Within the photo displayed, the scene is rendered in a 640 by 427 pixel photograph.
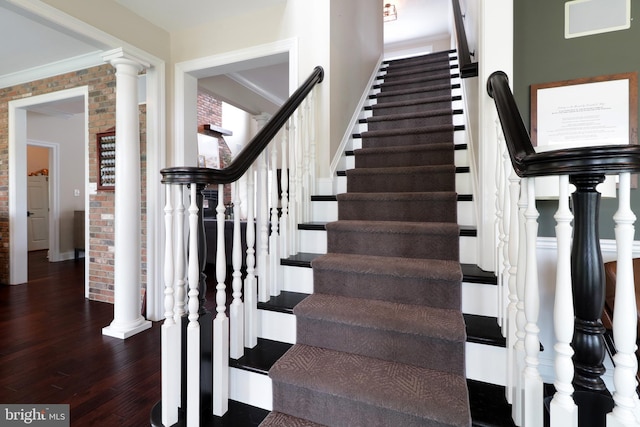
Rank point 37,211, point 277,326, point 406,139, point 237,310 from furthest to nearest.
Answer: point 37,211 < point 406,139 < point 277,326 < point 237,310

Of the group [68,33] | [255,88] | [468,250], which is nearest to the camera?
[468,250]

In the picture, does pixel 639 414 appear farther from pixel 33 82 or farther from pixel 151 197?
pixel 33 82

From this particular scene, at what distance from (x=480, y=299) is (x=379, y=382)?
25.6 inches

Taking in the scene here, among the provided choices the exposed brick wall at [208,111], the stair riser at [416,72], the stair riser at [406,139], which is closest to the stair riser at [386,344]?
the stair riser at [406,139]

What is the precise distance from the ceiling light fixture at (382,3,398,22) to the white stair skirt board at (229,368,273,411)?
6520mm

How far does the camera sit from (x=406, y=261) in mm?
1675

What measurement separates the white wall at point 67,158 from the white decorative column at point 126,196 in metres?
4.49

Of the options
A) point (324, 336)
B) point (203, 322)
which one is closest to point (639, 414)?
point (324, 336)

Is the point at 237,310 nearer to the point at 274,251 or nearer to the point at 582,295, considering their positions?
the point at 274,251

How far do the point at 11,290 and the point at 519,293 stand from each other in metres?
5.26

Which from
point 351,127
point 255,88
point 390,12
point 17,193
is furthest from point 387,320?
point 390,12

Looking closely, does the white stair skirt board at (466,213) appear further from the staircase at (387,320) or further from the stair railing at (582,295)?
the stair railing at (582,295)

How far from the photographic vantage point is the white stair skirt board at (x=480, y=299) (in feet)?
4.76

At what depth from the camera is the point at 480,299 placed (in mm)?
1478
